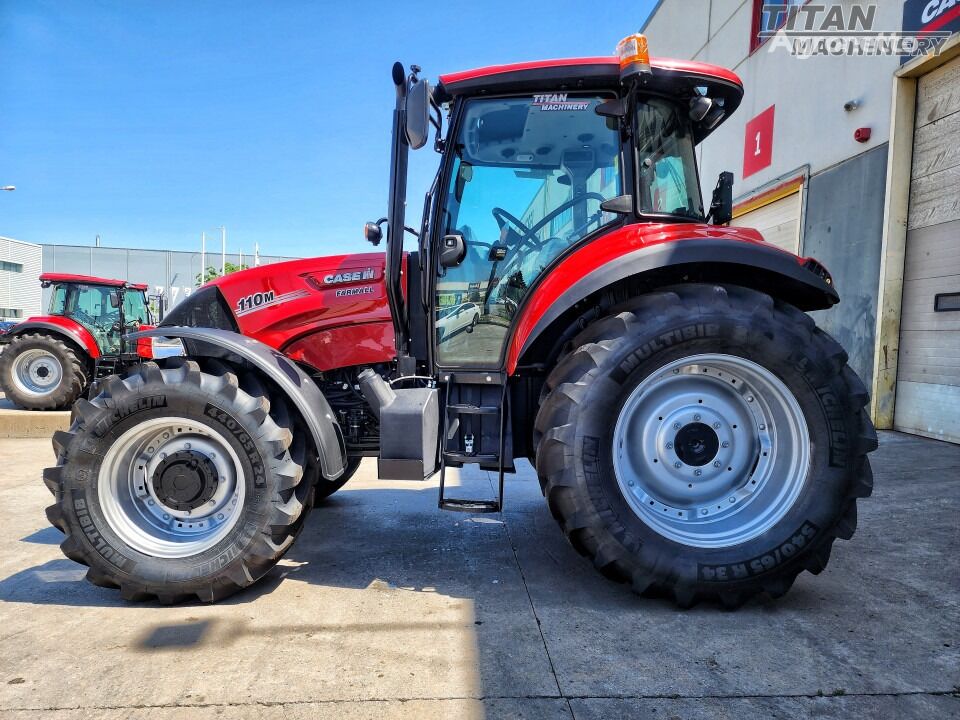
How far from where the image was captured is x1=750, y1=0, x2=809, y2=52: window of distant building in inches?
331

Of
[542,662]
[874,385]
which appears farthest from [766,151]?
[542,662]

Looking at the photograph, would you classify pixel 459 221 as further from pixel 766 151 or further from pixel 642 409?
pixel 766 151

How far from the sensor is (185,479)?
2660 mm

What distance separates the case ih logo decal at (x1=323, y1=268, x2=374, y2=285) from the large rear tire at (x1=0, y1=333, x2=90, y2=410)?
8.12 metres

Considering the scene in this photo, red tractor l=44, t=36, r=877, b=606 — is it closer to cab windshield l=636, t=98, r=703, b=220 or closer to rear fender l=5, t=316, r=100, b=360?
cab windshield l=636, t=98, r=703, b=220

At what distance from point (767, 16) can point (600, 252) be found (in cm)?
850

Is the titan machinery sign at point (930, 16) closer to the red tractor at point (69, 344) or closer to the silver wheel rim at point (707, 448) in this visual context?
the silver wheel rim at point (707, 448)

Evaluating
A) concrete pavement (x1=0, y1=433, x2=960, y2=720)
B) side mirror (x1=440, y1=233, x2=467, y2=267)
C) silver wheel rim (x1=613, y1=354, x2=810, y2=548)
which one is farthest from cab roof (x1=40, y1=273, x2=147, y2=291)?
silver wheel rim (x1=613, y1=354, x2=810, y2=548)

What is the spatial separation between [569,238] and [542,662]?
1.89 meters

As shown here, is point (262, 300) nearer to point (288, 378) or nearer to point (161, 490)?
point (288, 378)

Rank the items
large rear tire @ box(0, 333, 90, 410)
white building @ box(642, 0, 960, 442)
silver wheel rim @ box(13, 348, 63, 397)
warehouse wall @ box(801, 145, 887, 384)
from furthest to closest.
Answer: silver wheel rim @ box(13, 348, 63, 397)
large rear tire @ box(0, 333, 90, 410)
warehouse wall @ box(801, 145, 887, 384)
white building @ box(642, 0, 960, 442)

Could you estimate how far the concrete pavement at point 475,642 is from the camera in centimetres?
187

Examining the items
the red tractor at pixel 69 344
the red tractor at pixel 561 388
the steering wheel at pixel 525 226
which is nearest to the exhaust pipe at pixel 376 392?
the red tractor at pixel 561 388

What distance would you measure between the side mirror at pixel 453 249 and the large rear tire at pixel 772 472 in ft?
2.54
